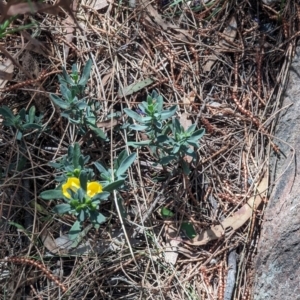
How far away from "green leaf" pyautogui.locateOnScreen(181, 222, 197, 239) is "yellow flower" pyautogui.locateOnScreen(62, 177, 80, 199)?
1.74 ft

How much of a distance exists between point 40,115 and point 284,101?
110cm

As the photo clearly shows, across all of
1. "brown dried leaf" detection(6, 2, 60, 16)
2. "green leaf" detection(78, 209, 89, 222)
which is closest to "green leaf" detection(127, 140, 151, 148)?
"green leaf" detection(78, 209, 89, 222)

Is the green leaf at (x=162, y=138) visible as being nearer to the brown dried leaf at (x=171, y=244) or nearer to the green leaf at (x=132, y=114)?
the green leaf at (x=132, y=114)

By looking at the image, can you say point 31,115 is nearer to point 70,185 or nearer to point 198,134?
point 70,185

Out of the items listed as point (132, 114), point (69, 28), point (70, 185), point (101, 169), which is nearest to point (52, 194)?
point (70, 185)

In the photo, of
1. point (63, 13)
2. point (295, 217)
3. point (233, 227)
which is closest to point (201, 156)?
point (233, 227)

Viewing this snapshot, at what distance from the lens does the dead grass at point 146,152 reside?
2.18m

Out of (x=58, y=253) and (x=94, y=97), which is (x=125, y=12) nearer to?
(x=94, y=97)

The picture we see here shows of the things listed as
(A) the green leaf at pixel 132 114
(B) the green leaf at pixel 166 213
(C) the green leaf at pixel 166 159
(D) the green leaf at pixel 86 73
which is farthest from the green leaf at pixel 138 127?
(B) the green leaf at pixel 166 213

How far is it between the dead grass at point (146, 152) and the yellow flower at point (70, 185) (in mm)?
287

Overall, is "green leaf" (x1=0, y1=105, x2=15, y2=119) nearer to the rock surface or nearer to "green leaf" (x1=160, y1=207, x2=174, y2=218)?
"green leaf" (x1=160, y1=207, x2=174, y2=218)

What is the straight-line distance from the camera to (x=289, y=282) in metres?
2.05

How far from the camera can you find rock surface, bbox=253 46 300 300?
2.07m

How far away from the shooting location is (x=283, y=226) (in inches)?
83.9
